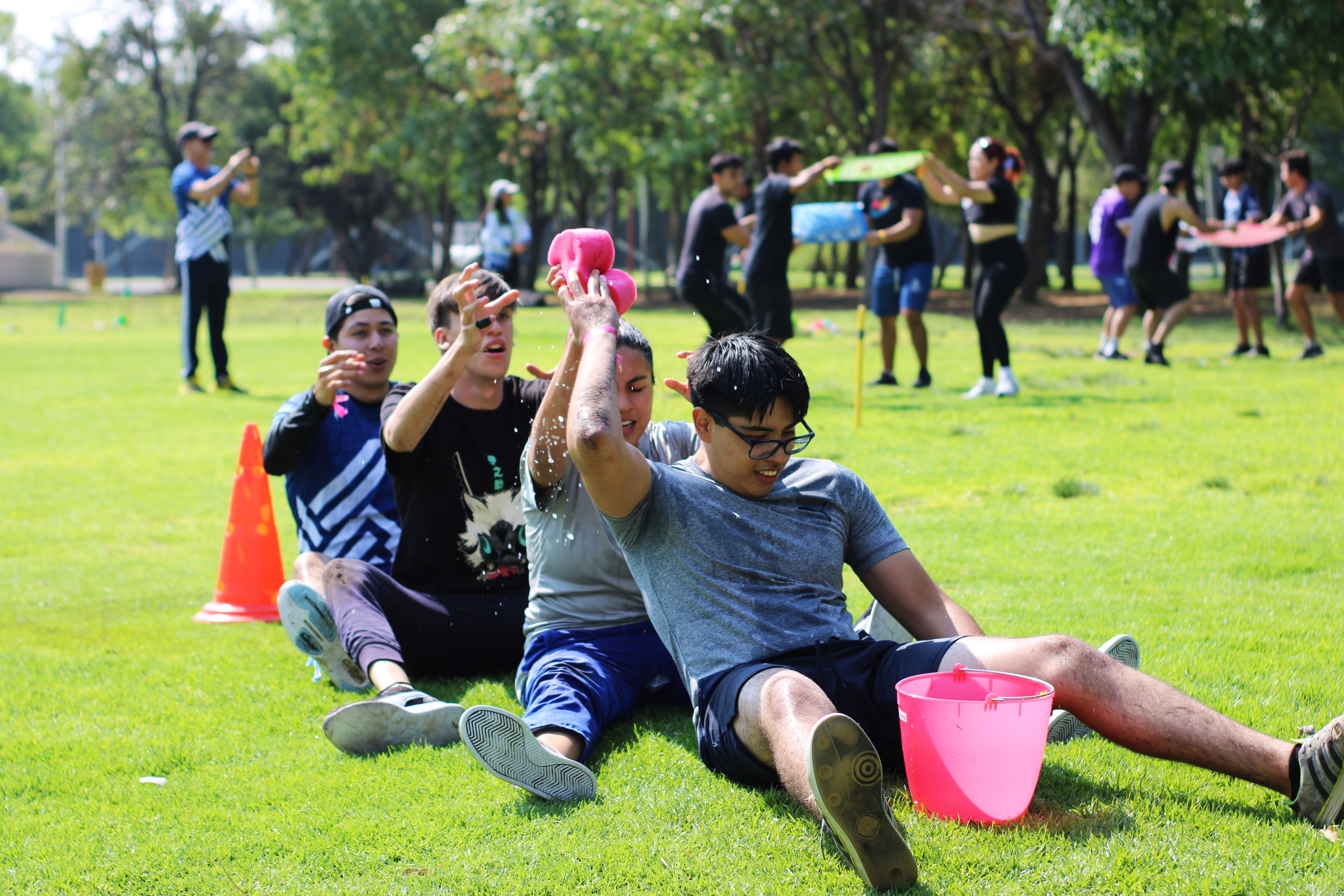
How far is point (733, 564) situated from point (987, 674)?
694 mm

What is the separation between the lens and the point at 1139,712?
3.03 m

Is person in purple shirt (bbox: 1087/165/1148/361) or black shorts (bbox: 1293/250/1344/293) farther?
person in purple shirt (bbox: 1087/165/1148/361)

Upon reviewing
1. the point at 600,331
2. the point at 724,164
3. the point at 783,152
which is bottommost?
the point at 600,331

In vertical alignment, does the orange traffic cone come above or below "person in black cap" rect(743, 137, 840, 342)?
below

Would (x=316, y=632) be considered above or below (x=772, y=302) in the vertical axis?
below

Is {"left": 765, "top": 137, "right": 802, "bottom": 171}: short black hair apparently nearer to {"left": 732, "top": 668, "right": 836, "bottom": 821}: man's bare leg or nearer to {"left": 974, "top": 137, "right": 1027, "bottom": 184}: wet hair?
{"left": 974, "top": 137, "right": 1027, "bottom": 184}: wet hair

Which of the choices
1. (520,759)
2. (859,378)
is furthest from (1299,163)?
(520,759)

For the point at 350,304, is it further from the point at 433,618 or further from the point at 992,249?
the point at 992,249

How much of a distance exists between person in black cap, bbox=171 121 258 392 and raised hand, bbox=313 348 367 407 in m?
8.89

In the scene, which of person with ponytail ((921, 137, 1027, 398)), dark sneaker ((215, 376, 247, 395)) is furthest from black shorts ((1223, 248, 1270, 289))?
dark sneaker ((215, 376, 247, 395))

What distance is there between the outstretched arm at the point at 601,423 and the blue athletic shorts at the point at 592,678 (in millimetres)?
685

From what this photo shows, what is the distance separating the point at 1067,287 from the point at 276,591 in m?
31.1

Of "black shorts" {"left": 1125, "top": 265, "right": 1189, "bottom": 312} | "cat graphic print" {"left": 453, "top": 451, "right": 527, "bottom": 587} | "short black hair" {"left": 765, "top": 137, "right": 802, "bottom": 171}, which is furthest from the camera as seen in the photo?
"black shorts" {"left": 1125, "top": 265, "right": 1189, "bottom": 312}

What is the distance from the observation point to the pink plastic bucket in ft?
9.56
